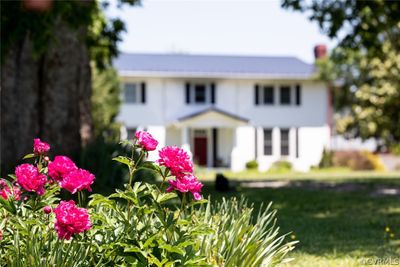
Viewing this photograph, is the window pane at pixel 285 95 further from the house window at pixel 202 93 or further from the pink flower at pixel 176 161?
the pink flower at pixel 176 161

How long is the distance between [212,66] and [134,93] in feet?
15.8

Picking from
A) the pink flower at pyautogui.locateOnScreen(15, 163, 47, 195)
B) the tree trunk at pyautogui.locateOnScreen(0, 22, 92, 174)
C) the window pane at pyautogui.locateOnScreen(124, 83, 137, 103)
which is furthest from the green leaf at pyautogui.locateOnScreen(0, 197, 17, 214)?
the window pane at pyautogui.locateOnScreen(124, 83, 137, 103)

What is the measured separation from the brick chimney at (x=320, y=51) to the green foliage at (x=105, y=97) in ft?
43.7

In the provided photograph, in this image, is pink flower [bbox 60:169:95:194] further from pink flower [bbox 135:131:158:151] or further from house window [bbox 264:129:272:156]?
house window [bbox 264:129:272:156]

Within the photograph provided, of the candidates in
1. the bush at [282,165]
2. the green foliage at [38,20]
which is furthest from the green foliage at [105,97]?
the green foliage at [38,20]

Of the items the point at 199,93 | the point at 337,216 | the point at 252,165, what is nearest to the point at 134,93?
the point at 199,93

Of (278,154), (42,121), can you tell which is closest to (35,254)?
(42,121)

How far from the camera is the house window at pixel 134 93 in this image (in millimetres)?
36344

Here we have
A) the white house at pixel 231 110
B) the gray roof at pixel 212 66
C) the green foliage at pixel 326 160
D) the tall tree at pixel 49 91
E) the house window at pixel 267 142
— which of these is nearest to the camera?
the tall tree at pixel 49 91

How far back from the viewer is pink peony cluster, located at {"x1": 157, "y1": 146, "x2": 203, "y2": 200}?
422cm

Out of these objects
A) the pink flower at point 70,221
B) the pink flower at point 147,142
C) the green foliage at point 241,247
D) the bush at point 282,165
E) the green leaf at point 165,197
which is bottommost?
the bush at point 282,165

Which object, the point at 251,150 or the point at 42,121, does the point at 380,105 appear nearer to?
the point at 251,150

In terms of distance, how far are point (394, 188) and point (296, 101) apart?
64.3ft

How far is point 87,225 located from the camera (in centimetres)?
394
